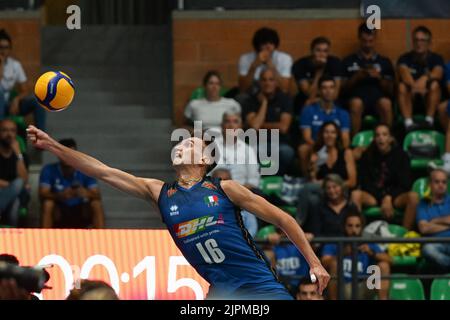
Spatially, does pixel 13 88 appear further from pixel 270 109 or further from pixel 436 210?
pixel 436 210

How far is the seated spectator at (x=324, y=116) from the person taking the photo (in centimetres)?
1285

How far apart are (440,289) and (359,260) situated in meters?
0.80

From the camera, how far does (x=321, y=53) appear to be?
1335 cm

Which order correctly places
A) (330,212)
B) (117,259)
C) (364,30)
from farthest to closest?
(364,30)
(330,212)
(117,259)

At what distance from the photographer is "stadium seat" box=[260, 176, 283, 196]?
40.7 ft

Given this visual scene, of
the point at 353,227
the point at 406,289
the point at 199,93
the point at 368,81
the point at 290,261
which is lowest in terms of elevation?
the point at 406,289

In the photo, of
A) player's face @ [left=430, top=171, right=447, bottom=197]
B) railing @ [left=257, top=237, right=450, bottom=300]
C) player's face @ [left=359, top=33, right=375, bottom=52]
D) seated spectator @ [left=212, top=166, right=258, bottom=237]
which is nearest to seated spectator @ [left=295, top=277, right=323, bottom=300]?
railing @ [left=257, top=237, right=450, bottom=300]

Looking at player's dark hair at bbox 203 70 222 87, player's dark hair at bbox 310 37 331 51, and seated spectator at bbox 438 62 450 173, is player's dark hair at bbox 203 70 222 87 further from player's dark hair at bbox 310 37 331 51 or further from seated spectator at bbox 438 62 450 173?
seated spectator at bbox 438 62 450 173

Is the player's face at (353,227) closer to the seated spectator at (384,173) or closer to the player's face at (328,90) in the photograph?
the seated spectator at (384,173)

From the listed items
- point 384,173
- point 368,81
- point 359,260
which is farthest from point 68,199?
point 368,81
